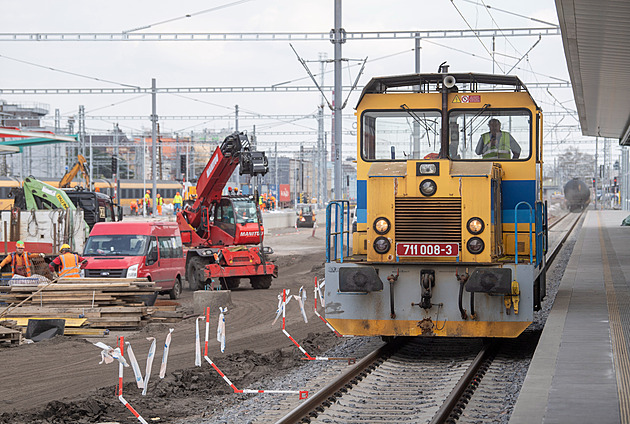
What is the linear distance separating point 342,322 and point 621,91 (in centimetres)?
1938

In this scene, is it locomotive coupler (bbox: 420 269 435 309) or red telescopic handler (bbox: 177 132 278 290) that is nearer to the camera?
locomotive coupler (bbox: 420 269 435 309)

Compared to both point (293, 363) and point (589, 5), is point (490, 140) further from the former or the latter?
point (589, 5)

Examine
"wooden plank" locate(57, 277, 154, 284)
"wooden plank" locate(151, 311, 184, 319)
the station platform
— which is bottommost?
"wooden plank" locate(151, 311, 184, 319)

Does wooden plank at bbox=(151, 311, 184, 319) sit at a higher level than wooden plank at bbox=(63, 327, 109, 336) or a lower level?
higher

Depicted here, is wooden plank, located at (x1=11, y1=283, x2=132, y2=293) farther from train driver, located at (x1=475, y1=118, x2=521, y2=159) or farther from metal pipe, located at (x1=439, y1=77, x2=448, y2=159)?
train driver, located at (x1=475, y1=118, x2=521, y2=159)

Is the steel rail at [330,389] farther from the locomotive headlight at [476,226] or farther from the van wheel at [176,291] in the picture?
the van wheel at [176,291]

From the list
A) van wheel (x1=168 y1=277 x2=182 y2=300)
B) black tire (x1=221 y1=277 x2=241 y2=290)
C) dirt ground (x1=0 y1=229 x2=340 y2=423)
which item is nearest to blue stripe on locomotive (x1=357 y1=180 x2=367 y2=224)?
dirt ground (x1=0 y1=229 x2=340 y2=423)

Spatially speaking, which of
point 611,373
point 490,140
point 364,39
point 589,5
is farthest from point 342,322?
point 364,39

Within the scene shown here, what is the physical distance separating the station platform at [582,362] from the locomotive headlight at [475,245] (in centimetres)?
129

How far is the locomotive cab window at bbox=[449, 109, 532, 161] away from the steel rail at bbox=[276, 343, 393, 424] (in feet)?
9.50

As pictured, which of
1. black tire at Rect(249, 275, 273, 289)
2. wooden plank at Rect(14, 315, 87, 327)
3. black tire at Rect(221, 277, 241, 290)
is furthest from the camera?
black tire at Rect(221, 277, 241, 290)

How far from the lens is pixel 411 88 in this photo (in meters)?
11.8

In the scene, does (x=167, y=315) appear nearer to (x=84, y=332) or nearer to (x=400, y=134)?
(x=84, y=332)

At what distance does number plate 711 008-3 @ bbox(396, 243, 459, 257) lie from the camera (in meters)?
10.8
